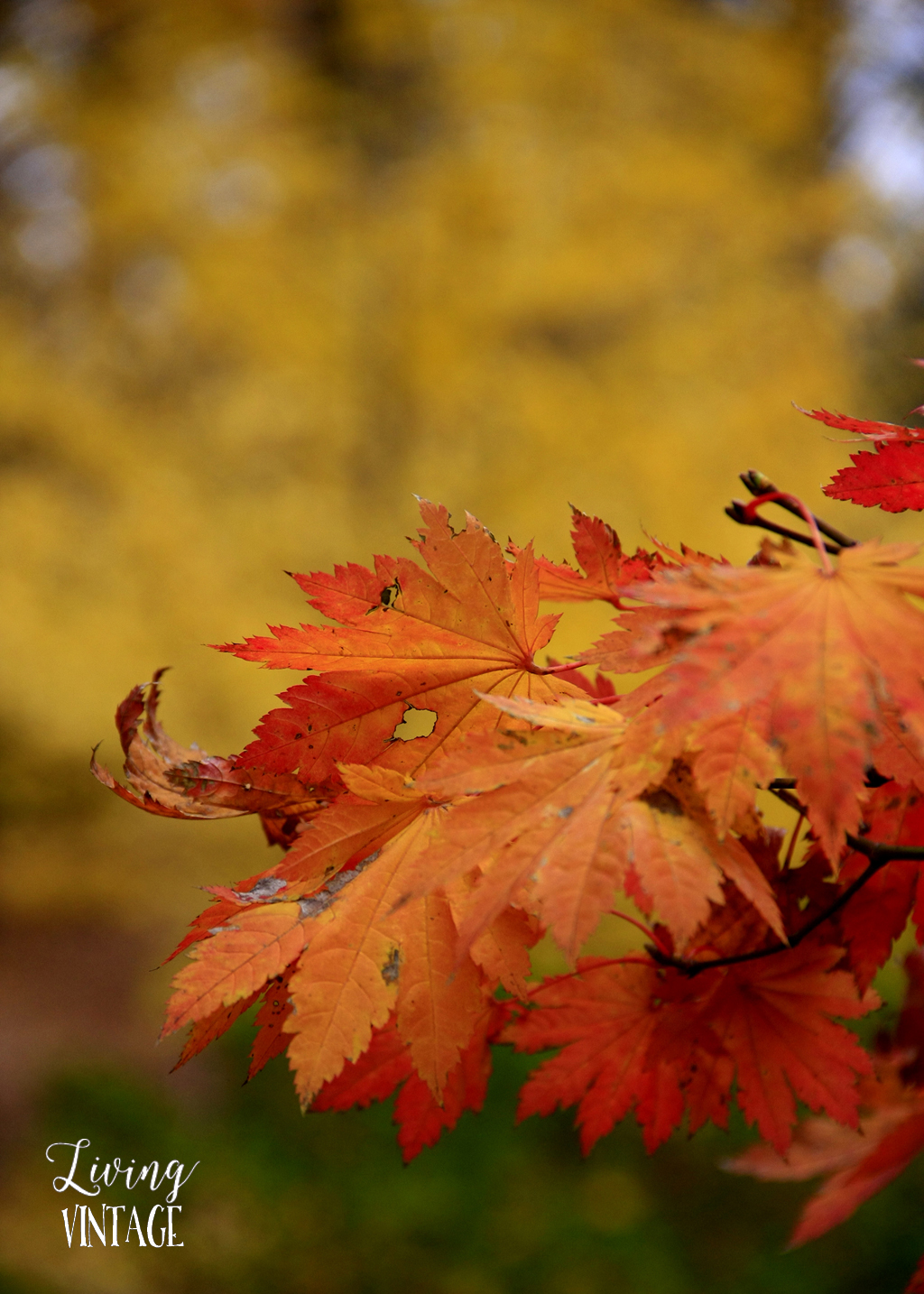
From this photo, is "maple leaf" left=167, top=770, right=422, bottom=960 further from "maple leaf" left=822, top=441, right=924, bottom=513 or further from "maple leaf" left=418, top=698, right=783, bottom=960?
"maple leaf" left=822, top=441, right=924, bottom=513

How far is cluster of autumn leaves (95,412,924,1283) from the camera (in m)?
0.37

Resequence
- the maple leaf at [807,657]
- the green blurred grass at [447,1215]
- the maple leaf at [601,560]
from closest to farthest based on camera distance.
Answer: the maple leaf at [807,657] < the maple leaf at [601,560] < the green blurred grass at [447,1215]

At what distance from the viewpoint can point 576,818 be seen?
1.28 ft

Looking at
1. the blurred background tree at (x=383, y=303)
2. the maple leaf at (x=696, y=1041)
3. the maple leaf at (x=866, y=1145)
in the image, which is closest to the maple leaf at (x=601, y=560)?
the maple leaf at (x=696, y=1041)

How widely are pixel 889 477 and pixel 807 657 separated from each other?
0.73ft

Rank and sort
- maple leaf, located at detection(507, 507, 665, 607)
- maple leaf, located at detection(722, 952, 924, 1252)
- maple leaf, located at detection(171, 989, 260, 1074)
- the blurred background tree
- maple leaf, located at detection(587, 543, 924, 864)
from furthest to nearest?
the blurred background tree
maple leaf, located at detection(722, 952, 924, 1252)
maple leaf, located at detection(507, 507, 665, 607)
maple leaf, located at detection(171, 989, 260, 1074)
maple leaf, located at detection(587, 543, 924, 864)

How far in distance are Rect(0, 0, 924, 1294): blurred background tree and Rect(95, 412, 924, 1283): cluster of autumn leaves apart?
9.89 feet

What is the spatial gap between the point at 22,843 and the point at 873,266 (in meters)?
4.34

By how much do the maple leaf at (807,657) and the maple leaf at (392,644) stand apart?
0.40 ft

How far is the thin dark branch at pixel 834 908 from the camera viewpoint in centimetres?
46

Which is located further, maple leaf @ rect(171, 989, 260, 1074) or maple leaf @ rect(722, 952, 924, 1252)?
maple leaf @ rect(722, 952, 924, 1252)

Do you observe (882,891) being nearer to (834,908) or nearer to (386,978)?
(834,908)

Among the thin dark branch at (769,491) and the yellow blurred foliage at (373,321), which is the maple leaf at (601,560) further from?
the yellow blurred foliage at (373,321)

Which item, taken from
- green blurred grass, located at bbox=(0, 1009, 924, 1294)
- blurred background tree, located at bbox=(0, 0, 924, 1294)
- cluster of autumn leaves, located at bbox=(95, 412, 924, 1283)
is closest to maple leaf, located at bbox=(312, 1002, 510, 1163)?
cluster of autumn leaves, located at bbox=(95, 412, 924, 1283)
